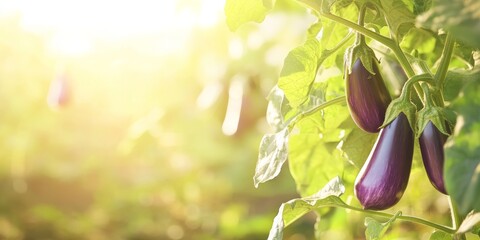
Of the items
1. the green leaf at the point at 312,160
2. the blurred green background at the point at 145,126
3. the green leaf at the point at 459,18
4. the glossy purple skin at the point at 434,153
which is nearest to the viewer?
the green leaf at the point at 459,18

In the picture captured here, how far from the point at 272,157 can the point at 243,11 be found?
105 millimetres

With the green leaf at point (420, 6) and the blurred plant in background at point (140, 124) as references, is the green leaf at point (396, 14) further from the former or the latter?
the blurred plant in background at point (140, 124)

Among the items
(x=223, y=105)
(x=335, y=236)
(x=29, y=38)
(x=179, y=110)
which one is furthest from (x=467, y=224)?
(x=29, y=38)

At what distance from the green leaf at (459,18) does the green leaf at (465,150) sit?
0.11 ft

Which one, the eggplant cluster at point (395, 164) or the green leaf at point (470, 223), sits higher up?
the eggplant cluster at point (395, 164)

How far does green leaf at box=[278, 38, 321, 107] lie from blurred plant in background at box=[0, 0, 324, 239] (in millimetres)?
1505

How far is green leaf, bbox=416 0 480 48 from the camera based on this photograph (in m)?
0.35

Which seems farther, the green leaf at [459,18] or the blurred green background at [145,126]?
the blurred green background at [145,126]

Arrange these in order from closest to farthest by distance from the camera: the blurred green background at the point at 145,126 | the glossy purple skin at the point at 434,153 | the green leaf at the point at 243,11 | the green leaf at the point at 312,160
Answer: the glossy purple skin at the point at 434,153 < the green leaf at the point at 243,11 < the green leaf at the point at 312,160 < the blurred green background at the point at 145,126

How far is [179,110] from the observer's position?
9.38ft

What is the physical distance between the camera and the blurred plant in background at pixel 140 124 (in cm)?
243

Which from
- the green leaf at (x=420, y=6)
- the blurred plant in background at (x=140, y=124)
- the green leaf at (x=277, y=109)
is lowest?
the green leaf at (x=420, y=6)

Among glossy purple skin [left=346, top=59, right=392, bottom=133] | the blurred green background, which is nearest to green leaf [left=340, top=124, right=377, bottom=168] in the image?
glossy purple skin [left=346, top=59, right=392, bottom=133]

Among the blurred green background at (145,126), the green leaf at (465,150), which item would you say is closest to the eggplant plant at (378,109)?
the green leaf at (465,150)
